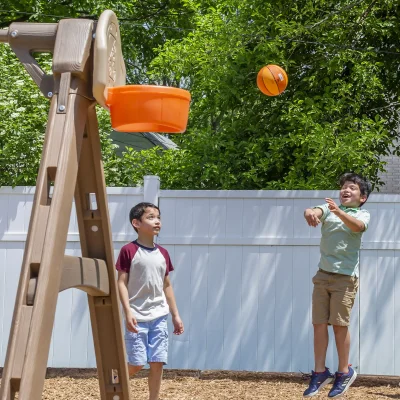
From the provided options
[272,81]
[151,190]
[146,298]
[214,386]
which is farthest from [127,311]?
[272,81]

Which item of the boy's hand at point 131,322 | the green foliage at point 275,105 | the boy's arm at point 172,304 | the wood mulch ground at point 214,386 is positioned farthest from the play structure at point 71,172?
the green foliage at point 275,105

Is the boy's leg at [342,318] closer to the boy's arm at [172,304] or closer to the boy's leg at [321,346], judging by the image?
the boy's leg at [321,346]

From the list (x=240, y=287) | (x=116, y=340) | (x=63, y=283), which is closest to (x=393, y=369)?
(x=240, y=287)

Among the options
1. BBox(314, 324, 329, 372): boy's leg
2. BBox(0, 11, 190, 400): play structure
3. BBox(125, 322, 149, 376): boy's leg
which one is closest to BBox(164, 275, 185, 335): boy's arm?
BBox(125, 322, 149, 376): boy's leg

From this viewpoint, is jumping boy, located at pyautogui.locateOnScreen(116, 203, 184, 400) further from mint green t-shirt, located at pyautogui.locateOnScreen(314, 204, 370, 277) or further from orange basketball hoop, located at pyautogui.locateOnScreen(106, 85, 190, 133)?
orange basketball hoop, located at pyautogui.locateOnScreen(106, 85, 190, 133)

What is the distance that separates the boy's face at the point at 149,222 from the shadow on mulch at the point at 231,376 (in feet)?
6.54

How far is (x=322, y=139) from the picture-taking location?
735 centimetres

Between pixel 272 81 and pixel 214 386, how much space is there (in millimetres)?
2480

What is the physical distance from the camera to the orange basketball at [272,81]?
658cm

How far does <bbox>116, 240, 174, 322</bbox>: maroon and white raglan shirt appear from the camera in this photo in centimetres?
496

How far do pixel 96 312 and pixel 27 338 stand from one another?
68 cm

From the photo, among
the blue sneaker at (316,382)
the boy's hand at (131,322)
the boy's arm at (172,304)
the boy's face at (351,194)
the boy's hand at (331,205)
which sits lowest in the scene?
the blue sneaker at (316,382)

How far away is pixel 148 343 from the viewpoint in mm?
4930

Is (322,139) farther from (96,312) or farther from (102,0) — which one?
(102,0)
